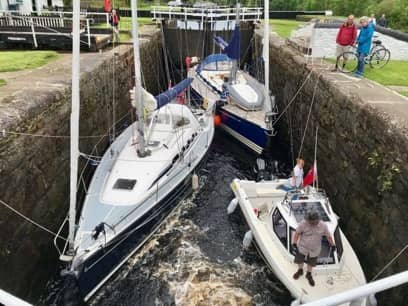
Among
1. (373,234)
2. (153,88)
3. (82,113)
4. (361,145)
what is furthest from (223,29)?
(373,234)

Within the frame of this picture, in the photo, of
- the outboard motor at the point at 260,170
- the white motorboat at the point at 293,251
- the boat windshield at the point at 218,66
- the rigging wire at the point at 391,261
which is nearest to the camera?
the rigging wire at the point at 391,261

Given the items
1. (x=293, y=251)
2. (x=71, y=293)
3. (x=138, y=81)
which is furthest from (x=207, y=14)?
(x=71, y=293)

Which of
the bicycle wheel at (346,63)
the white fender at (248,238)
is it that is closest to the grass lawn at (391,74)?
the bicycle wheel at (346,63)

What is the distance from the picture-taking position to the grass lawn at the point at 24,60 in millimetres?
12938

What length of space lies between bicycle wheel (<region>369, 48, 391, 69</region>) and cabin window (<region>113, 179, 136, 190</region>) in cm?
1070

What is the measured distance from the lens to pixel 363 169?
30.1ft

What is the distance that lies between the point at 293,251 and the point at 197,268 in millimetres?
2649

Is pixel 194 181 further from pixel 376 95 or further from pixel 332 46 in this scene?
pixel 332 46

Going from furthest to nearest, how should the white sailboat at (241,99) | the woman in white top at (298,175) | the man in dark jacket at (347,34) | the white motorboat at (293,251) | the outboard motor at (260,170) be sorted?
the white sailboat at (241,99) < the outboard motor at (260,170) < the man in dark jacket at (347,34) < the woman in white top at (298,175) < the white motorboat at (293,251)

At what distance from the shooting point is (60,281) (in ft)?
29.4

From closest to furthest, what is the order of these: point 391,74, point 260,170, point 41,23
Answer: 1. point 260,170
2. point 391,74
3. point 41,23

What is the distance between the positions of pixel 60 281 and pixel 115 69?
371 inches

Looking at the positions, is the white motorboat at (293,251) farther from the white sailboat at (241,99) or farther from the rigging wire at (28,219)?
the white sailboat at (241,99)

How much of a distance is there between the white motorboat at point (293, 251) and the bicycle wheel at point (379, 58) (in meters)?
7.91
